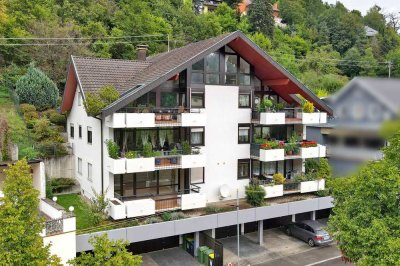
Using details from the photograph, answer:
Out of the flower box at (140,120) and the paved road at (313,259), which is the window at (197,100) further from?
the paved road at (313,259)

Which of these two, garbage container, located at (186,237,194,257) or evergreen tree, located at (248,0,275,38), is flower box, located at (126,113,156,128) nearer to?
garbage container, located at (186,237,194,257)

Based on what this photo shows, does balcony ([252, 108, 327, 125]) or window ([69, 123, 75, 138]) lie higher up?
balcony ([252, 108, 327, 125])

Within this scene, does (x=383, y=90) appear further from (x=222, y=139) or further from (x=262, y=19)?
(x=262, y=19)

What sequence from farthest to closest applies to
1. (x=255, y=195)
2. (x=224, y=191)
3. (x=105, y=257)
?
1. (x=224, y=191)
2. (x=255, y=195)
3. (x=105, y=257)

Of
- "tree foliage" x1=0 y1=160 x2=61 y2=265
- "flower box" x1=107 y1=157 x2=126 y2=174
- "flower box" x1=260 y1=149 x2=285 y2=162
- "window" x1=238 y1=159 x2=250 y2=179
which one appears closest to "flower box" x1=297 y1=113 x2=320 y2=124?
"flower box" x1=260 y1=149 x2=285 y2=162

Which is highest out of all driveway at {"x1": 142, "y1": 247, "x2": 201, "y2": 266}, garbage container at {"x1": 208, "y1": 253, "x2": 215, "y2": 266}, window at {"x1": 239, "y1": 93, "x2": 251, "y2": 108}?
window at {"x1": 239, "y1": 93, "x2": 251, "y2": 108}

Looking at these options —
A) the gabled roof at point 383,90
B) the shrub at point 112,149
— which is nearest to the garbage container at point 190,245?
the shrub at point 112,149

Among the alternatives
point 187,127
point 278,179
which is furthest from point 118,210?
point 278,179
